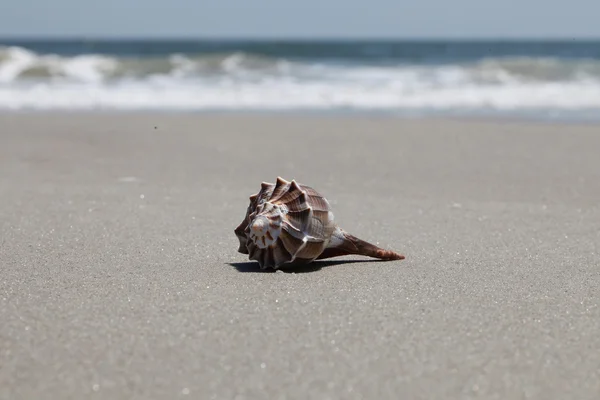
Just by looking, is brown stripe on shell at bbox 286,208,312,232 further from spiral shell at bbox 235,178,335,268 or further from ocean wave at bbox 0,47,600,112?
ocean wave at bbox 0,47,600,112

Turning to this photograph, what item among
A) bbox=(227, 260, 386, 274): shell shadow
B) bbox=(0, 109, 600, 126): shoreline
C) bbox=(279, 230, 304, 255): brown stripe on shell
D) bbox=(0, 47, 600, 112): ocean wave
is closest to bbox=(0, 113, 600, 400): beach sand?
bbox=(227, 260, 386, 274): shell shadow

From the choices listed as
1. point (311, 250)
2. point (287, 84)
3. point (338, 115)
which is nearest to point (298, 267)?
point (311, 250)

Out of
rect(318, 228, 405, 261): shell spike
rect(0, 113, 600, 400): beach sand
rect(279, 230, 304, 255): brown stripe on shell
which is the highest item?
rect(279, 230, 304, 255): brown stripe on shell

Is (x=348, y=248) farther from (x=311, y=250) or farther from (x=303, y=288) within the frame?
(x=303, y=288)

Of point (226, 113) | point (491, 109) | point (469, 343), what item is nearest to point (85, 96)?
point (226, 113)

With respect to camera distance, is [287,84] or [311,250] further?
[287,84]
